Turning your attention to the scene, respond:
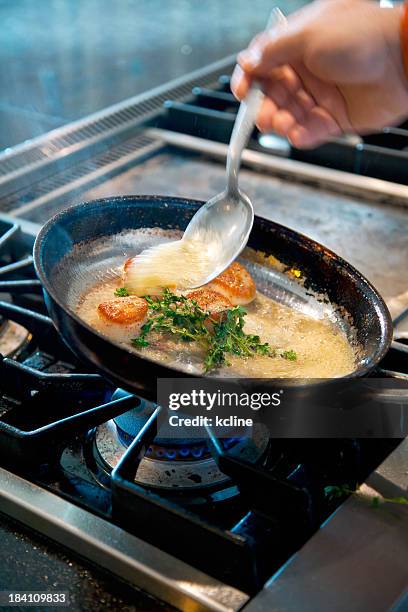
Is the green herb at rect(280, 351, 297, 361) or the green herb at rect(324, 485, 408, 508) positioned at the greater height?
the green herb at rect(280, 351, 297, 361)

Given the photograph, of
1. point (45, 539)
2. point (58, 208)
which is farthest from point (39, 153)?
point (45, 539)

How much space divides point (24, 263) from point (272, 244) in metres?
0.42

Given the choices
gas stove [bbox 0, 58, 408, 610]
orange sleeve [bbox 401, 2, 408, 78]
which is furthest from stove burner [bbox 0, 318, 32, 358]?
orange sleeve [bbox 401, 2, 408, 78]

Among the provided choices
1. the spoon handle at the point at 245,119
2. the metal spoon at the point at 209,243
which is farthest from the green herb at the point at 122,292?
the spoon handle at the point at 245,119

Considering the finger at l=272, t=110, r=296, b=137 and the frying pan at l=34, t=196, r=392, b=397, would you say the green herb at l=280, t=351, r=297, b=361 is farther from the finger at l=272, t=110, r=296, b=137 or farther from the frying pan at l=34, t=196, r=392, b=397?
the finger at l=272, t=110, r=296, b=137

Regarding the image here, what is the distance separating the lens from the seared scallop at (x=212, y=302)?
1072 millimetres

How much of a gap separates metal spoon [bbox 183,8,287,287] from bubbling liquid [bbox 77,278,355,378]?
0.11m

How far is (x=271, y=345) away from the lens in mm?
1080

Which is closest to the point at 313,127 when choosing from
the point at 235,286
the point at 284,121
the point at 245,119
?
the point at 284,121

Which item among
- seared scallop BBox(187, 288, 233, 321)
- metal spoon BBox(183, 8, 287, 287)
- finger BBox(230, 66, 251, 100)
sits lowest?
seared scallop BBox(187, 288, 233, 321)

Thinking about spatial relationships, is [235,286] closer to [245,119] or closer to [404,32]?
[245,119]

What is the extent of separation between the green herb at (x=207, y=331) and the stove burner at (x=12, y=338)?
288 mm

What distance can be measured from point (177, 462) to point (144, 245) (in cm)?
39

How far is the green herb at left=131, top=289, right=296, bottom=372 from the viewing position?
1.02 m
